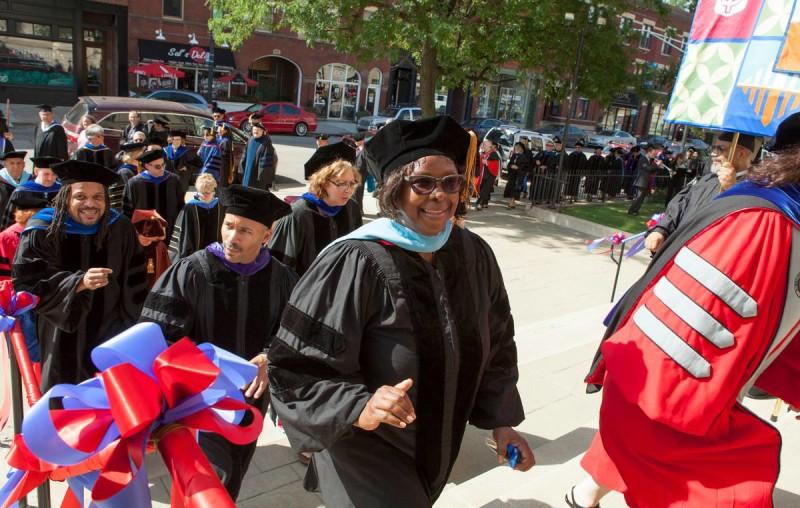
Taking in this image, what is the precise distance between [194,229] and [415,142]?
13.0 feet

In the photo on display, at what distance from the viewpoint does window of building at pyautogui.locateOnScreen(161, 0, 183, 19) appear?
28.4 metres

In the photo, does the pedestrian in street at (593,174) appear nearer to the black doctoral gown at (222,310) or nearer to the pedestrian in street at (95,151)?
the pedestrian in street at (95,151)

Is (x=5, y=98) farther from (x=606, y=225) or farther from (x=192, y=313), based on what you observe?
(x=192, y=313)

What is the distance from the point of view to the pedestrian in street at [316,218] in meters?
4.37

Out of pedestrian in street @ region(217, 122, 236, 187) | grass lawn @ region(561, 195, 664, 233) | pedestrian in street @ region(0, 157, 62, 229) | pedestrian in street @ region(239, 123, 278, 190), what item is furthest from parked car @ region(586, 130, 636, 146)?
pedestrian in street @ region(0, 157, 62, 229)

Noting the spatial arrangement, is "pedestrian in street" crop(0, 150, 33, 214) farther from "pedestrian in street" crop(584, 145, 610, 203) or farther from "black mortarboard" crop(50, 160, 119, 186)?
"pedestrian in street" crop(584, 145, 610, 203)

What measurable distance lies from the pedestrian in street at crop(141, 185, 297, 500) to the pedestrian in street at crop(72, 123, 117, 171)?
5.51 meters

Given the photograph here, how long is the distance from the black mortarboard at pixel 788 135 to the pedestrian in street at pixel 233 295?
2.21m

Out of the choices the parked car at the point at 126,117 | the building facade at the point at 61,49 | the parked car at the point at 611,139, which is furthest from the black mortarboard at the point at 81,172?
the parked car at the point at 611,139

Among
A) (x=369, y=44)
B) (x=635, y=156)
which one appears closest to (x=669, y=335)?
(x=369, y=44)

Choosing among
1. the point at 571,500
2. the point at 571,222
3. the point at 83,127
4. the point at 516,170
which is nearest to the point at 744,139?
the point at 571,500

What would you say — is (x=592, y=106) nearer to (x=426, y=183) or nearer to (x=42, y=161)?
(x=42, y=161)

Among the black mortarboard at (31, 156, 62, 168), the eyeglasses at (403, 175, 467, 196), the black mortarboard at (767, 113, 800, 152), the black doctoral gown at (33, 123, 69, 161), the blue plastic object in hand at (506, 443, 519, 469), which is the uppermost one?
the black mortarboard at (767, 113, 800, 152)

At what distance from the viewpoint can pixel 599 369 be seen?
2553mm
